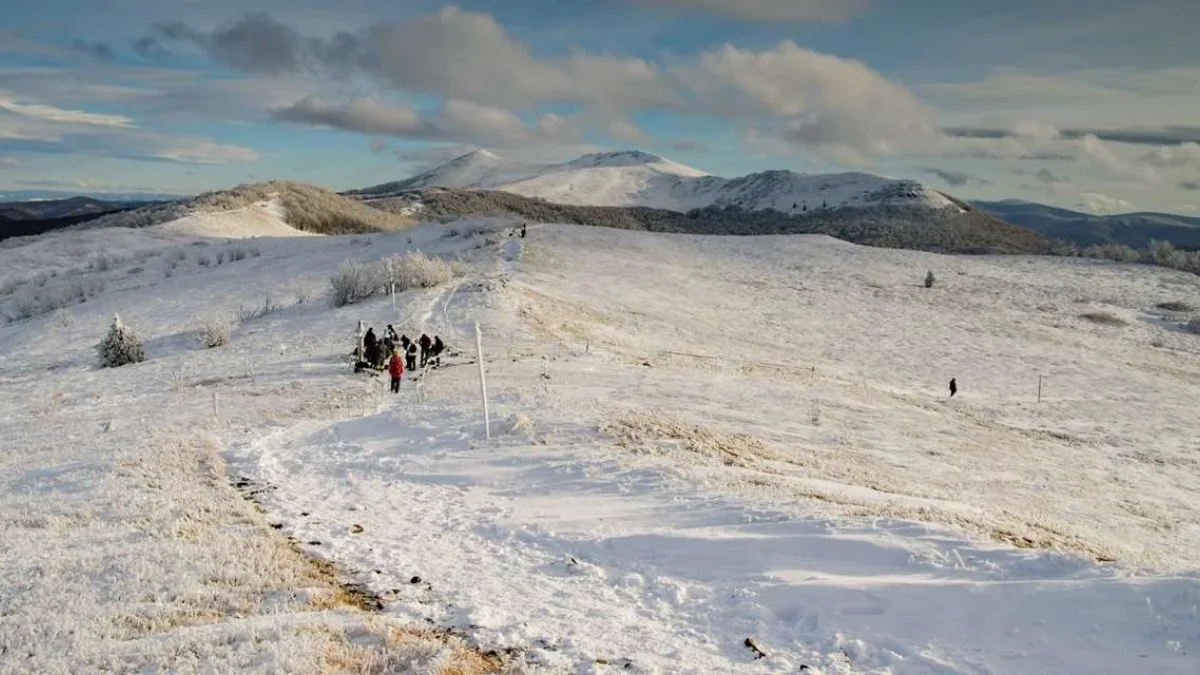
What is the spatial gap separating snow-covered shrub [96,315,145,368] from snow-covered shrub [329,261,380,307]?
9.90 meters

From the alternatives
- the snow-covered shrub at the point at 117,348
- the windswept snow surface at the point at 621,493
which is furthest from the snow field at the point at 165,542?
the snow-covered shrub at the point at 117,348

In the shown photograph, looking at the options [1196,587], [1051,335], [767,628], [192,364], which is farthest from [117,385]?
[1051,335]

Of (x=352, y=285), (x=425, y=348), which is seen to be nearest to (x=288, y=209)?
(x=352, y=285)

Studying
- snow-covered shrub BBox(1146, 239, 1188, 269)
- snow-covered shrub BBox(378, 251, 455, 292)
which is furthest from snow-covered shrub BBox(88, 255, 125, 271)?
snow-covered shrub BBox(1146, 239, 1188, 269)

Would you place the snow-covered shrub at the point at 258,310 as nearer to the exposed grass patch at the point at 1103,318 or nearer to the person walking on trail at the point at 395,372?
the person walking on trail at the point at 395,372

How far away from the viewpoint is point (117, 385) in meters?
25.2

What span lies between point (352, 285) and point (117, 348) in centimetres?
1091

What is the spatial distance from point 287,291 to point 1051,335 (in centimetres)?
4093

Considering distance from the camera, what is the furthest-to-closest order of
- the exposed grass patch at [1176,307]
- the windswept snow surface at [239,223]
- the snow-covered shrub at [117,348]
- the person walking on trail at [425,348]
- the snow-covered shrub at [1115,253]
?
1. the windswept snow surface at [239,223]
2. the snow-covered shrub at [1115,253]
3. the exposed grass patch at [1176,307]
4. the snow-covered shrub at [117,348]
5. the person walking on trail at [425,348]

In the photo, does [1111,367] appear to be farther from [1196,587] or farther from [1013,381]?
[1196,587]

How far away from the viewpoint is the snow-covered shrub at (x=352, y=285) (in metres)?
38.1

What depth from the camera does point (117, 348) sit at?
96.1 ft

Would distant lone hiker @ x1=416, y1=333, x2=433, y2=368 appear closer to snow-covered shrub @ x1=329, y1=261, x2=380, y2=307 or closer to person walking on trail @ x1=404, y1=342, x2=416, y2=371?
person walking on trail @ x1=404, y1=342, x2=416, y2=371

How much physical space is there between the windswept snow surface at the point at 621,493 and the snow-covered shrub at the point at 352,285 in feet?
6.29
